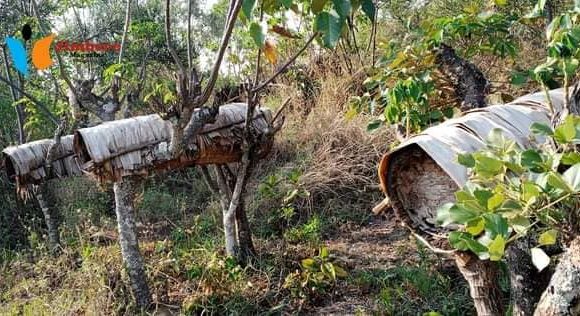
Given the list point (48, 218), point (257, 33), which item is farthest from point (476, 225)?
point (48, 218)

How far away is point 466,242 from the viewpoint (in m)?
0.88

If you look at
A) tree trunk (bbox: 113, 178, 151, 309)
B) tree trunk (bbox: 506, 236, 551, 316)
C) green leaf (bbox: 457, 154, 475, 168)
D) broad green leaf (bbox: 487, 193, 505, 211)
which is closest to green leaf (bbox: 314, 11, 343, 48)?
green leaf (bbox: 457, 154, 475, 168)

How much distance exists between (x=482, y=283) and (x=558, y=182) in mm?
664

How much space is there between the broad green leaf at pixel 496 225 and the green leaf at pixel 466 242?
51mm

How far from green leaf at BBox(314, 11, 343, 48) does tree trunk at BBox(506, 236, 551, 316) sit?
2.41 ft

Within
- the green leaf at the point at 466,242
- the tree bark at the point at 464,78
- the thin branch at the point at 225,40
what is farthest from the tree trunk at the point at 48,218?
the green leaf at the point at 466,242

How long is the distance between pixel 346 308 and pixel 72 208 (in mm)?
3194

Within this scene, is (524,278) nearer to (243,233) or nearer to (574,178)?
(574,178)

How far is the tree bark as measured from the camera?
70.5 inches

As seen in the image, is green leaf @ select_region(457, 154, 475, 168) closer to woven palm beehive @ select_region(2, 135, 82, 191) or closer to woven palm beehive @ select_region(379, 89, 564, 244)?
woven palm beehive @ select_region(379, 89, 564, 244)

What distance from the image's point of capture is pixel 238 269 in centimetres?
281

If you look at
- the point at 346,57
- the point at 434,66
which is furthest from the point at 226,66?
the point at 434,66

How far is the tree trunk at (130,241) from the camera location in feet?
8.44

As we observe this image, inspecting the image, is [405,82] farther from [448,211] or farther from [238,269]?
[238,269]
